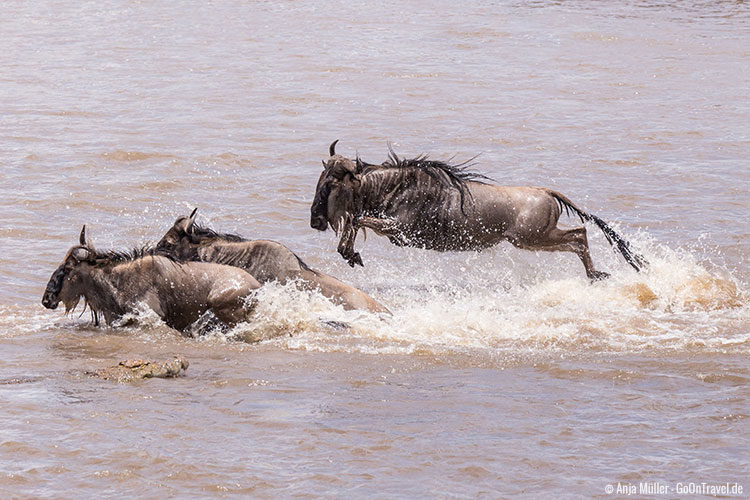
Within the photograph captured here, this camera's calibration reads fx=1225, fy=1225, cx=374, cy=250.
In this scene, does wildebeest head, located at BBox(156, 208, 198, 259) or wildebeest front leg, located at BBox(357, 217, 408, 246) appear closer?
wildebeest head, located at BBox(156, 208, 198, 259)

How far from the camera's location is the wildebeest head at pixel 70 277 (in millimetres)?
9648

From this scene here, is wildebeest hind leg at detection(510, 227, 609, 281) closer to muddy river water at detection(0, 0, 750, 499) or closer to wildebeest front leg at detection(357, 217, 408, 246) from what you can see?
muddy river water at detection(0, 0, 750, 499)

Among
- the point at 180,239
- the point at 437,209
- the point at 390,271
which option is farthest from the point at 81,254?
the point at 390,271

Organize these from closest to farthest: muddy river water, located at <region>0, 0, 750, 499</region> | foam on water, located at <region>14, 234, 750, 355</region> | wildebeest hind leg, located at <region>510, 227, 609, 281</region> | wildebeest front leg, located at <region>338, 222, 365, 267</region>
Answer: muddy river water, located at <region>0, 0, 750, 499</region>
foam on water, located at <region>14, 234, 750, 355</region>
wildebeest front leg, located at <region>338, 222, 365, 267</region>
wildebeest hind leg, located at <region>510, 227, 609, 281</region>

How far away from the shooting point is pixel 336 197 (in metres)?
11.4

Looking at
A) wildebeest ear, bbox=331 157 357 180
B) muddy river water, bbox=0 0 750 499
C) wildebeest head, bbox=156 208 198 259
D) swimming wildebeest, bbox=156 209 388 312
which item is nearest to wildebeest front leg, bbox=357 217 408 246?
wildebeest ear, bbox=331 157 357 180

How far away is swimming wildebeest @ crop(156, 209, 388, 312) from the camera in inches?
397

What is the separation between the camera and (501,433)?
7270mm

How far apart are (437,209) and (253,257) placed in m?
2.23

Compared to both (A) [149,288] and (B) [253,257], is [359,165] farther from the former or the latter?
(A) [149,288]

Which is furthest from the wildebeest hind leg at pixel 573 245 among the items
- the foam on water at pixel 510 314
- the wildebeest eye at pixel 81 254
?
the wildebeest eye at pixel 81 254

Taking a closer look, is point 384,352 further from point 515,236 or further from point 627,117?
point 627,117

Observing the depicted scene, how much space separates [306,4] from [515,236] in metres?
21.9

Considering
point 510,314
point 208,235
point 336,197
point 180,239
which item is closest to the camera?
point 180,239
